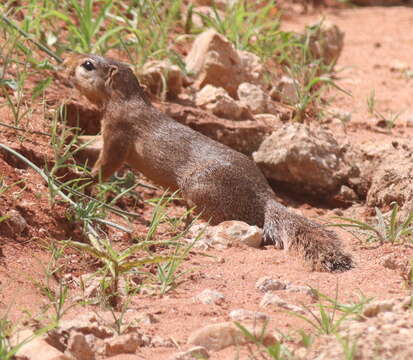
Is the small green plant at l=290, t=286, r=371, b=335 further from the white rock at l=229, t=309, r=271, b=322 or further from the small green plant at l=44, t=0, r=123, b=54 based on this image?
the small green plant at l=44, t=0, r=123, b=54

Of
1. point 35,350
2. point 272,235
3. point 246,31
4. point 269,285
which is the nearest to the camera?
point 35,350

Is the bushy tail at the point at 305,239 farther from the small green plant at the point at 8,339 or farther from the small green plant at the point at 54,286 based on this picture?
the small green plant at the point at 8,339

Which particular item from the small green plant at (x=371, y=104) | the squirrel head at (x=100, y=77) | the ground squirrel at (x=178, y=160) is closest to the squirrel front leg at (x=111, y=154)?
the ground squirrel at (x=178, y=160)

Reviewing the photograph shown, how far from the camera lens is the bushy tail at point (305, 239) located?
4719 millimetres

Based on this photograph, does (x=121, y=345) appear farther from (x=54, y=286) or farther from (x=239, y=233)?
(x=239, y=233)

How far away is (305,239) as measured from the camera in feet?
16.5

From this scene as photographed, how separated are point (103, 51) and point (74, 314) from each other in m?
3.59

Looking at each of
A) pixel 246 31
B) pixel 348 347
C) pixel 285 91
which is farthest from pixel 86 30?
pixel 348 347

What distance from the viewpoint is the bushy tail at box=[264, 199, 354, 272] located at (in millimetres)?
4719

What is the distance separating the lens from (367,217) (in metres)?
6.04

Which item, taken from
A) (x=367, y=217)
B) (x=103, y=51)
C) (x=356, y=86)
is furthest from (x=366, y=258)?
(x=356, y=86)

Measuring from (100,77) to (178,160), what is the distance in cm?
97

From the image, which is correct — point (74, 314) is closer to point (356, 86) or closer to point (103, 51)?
point (103, 51)

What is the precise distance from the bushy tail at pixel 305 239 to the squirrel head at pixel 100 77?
1554 millimetres
